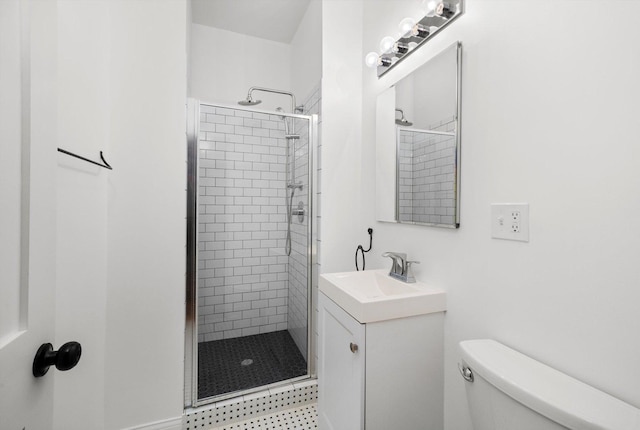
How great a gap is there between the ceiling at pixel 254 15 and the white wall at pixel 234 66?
0.09 meters

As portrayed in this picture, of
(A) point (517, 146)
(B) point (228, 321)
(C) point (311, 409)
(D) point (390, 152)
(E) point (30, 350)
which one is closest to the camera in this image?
(E) point (30, 350)

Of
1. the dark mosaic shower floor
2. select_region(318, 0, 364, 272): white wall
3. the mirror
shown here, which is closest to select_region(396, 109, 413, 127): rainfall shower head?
the mirror

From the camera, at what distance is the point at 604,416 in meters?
0.62

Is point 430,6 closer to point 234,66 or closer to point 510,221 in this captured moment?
point 510,221

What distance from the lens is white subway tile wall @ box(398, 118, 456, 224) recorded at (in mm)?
1216

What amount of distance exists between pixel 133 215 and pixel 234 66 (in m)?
1.79

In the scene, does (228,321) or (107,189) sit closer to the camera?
(107,189)

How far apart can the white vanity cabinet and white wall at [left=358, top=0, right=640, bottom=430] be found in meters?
0.08

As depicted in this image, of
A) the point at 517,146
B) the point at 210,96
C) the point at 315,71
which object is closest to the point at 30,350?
the point at 517,146

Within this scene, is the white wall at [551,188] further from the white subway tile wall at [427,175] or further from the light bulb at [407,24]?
the light bulb at [407,24]

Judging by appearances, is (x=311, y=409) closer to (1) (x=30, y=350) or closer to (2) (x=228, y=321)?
(2) (x=228, y=321)

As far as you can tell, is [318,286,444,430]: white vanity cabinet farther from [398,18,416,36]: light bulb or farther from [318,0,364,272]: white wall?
[398,18,416,36]: light bulb

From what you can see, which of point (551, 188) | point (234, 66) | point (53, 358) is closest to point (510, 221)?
point (551, 188)

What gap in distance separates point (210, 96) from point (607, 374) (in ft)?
9.50
